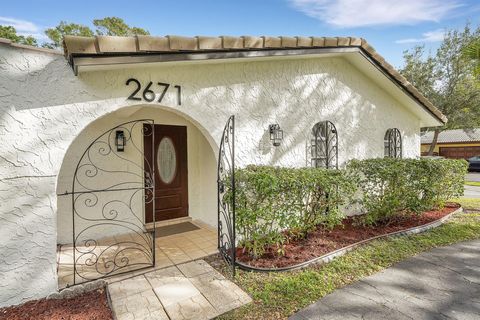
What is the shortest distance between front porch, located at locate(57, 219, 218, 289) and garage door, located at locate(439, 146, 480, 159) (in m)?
37.6

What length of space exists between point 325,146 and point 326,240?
9.59 feet

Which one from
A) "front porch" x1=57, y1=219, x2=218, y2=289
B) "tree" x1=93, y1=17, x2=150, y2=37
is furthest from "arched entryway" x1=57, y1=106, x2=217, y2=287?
"tree" x1=93, y1=17, x2=150, y2=37

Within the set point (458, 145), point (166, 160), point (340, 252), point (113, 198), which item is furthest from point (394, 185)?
point (458, 145)

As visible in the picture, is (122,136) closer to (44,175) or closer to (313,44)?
(44,175)

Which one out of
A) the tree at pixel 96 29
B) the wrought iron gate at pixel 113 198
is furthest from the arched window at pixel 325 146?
the tree at pixel 96 29

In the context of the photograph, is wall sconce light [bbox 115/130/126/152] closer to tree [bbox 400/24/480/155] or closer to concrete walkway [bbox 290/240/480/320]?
concrete walkway [bbox 290/240/480/320]

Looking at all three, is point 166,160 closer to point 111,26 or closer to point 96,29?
point 111,26

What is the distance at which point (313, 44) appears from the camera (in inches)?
241

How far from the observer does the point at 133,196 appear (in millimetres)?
6945

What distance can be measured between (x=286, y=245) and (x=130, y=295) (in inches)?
130

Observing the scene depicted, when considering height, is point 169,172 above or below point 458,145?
below

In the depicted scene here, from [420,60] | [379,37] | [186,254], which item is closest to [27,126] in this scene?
[186,254]

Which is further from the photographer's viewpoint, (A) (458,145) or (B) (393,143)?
(A) (458,145)

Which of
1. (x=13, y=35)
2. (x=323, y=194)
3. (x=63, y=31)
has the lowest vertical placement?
(x=323, y=194)
